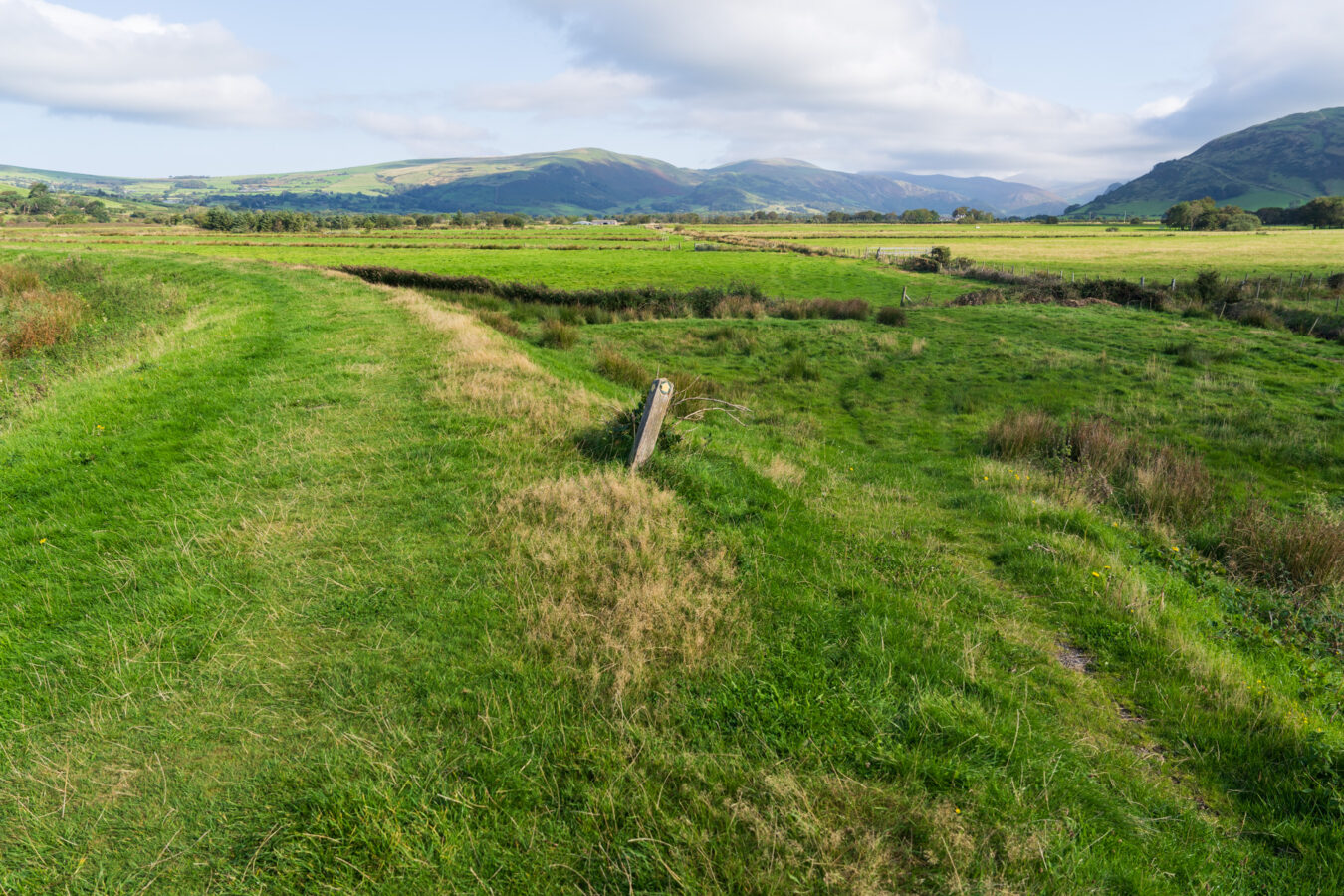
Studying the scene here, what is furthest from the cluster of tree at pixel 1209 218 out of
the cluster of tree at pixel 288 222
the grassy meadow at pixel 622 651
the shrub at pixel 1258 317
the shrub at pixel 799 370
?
the cluster of tree at pixel 288 222

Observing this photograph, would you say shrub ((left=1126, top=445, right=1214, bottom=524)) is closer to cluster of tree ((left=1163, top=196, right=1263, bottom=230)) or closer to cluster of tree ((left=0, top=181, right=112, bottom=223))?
cluster of tree ((left=1163, top=196, right=1263, bottom=230))

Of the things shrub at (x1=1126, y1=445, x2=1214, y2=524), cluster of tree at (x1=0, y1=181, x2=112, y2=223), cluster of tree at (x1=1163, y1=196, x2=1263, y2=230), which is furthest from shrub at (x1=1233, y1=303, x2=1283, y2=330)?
cluster of tree at (x1=0, y1=181, x2=112, y2=223)

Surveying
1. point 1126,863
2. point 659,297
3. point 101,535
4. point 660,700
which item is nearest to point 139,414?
point 101,535

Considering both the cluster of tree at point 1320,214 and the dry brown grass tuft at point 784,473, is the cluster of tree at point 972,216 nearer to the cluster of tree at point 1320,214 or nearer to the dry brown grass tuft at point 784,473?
the cluster of tree at point 1320,214

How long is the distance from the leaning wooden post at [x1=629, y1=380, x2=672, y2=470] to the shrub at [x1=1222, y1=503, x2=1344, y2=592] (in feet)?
26.5

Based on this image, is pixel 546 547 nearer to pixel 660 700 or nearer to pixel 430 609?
pixel 430 609

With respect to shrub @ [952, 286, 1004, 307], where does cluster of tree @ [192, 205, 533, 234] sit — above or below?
above

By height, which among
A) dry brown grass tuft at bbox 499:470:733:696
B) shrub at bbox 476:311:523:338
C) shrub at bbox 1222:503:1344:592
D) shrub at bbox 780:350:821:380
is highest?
shrub at bbox 476:311:523:338

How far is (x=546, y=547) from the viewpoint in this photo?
20.3ft

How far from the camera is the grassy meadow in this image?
3.31 meters

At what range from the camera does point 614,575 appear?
19.1 feet

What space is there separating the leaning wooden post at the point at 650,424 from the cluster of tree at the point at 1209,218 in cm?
15381

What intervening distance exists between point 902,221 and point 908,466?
615ft

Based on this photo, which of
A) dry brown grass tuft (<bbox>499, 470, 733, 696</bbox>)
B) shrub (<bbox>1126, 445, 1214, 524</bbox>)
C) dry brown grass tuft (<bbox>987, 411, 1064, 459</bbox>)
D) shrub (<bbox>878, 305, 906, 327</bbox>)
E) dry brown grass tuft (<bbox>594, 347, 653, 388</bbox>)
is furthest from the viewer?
shrub (<bbox>878, 305, 906, 327</bbox>)
